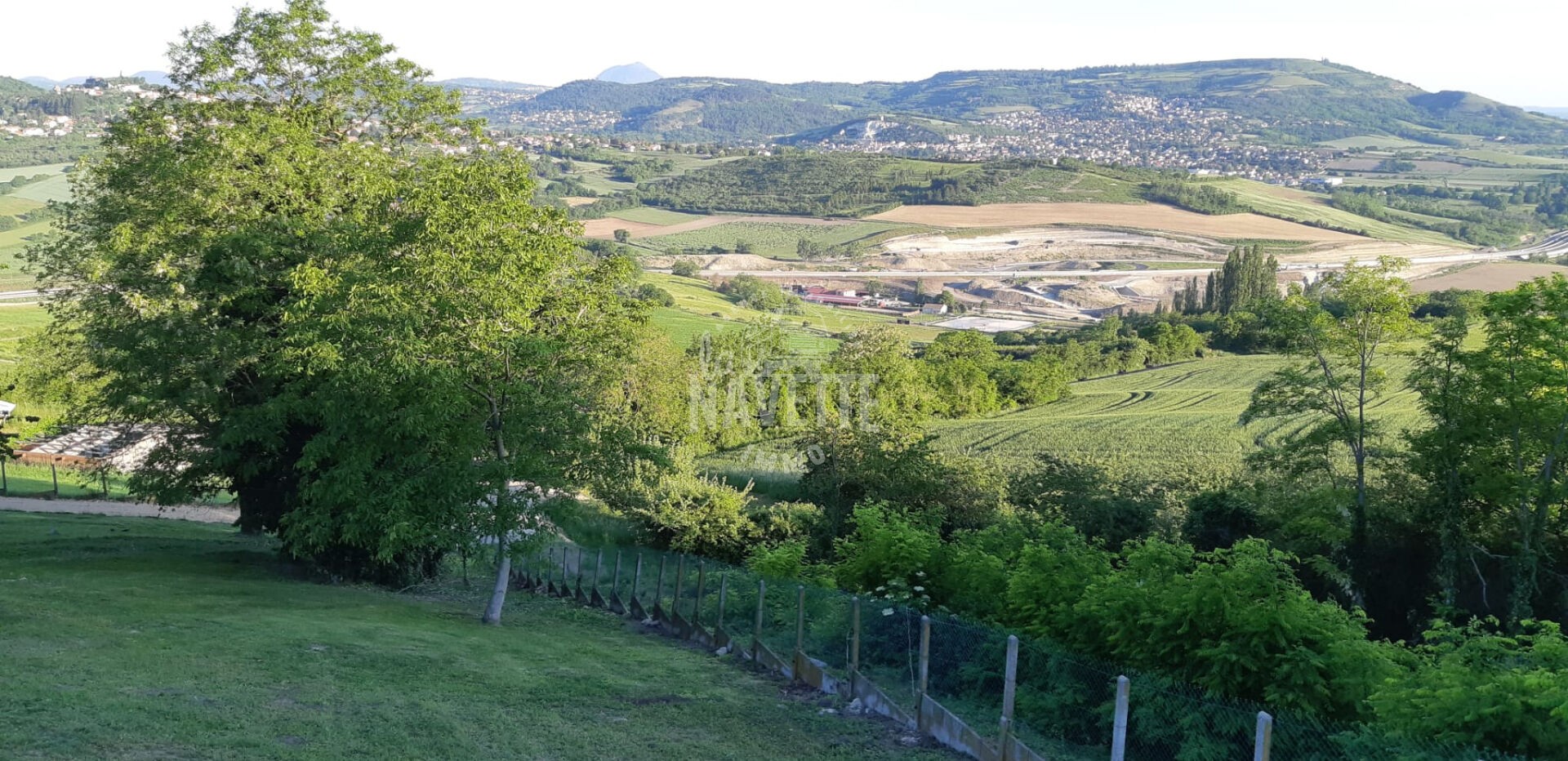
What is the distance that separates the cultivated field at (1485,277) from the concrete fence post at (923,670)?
408 ft

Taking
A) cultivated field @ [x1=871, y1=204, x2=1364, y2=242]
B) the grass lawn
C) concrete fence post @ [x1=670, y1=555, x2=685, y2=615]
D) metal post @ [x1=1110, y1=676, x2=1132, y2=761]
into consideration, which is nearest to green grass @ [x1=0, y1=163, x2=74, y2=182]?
cultivated field @ [x1=871, y1=204, x2=1364, y2=242]

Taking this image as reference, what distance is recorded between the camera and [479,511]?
2022 cm

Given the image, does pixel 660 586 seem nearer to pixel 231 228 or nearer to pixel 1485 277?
pixel 231 228

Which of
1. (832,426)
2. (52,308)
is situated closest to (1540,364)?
(832,426)

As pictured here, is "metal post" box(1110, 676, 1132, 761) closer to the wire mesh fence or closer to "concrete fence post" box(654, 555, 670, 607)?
the wire mesh fence

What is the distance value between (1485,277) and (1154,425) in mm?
89905

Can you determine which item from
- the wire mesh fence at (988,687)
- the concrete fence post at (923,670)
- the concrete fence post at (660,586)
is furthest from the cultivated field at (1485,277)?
the concrete fence post at (923,670)

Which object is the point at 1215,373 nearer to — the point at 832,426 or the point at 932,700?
the point at 832,426

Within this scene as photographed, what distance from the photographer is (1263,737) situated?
8227mm

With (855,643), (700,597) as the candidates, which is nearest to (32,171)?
(700,597)

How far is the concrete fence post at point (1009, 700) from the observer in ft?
35.4

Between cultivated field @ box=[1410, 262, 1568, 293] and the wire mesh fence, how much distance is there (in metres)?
121

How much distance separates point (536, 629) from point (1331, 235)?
18772 centimetres

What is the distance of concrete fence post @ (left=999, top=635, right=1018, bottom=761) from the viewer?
10.8 metres
